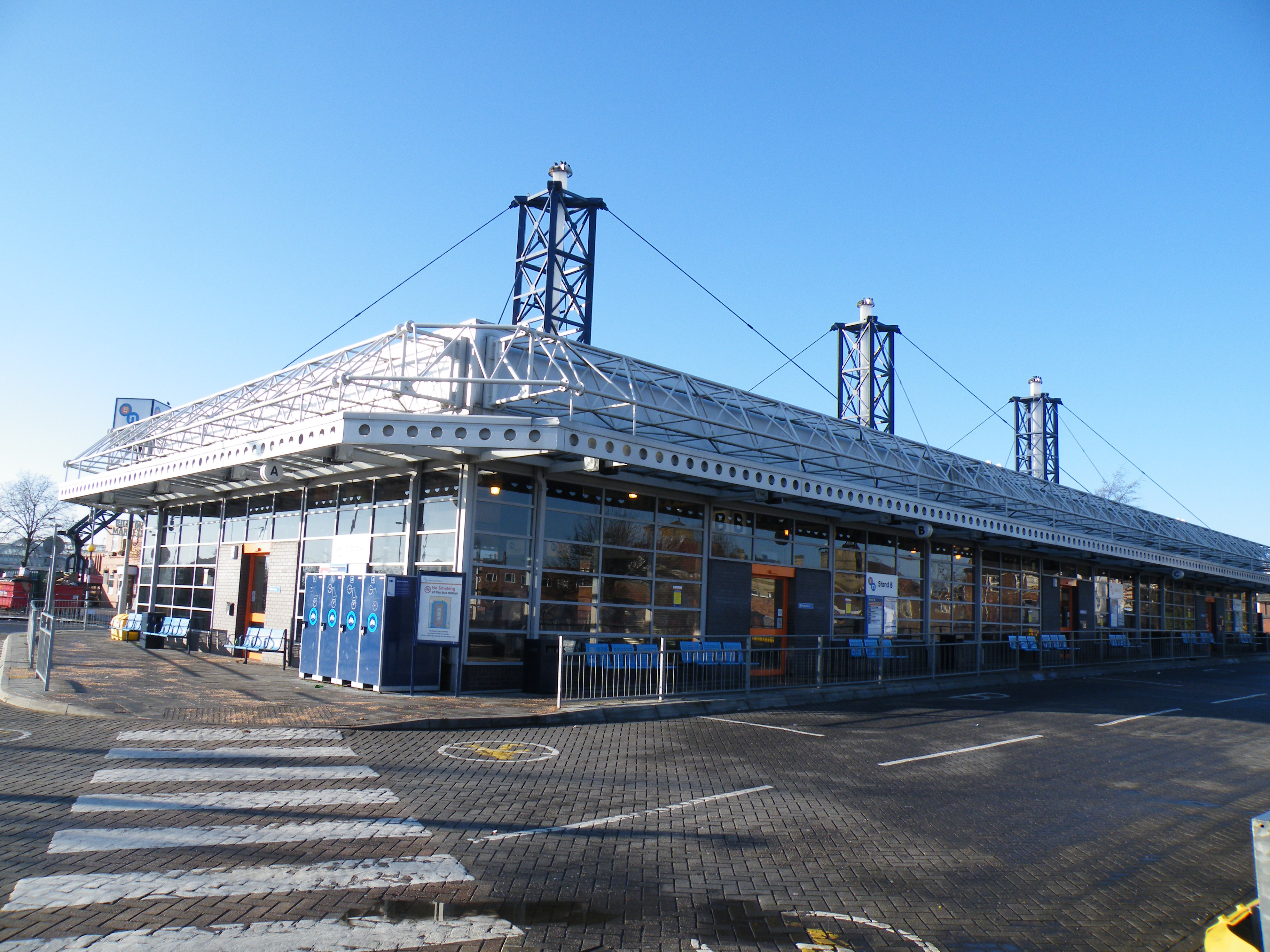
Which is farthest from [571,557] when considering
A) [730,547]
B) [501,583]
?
[730,547]

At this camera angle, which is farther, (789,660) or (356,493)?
(356,493)

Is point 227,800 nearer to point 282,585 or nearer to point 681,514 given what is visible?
point 681,514

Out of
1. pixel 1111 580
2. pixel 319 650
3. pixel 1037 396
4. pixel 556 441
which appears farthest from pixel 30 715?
pixel 1037 396

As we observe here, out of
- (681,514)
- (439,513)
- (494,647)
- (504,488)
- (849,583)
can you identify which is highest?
(504,488)

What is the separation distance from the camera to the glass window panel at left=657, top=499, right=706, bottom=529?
19438 millimetres

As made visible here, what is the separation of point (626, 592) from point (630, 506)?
5.99 ft

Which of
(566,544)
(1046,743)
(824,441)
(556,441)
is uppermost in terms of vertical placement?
(824,441)

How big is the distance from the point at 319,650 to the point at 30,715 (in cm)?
536

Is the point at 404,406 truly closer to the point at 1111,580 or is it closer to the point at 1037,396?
the point at 1111,580

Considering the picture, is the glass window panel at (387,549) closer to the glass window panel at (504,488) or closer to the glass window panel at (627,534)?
the glass window panel at (504,488)

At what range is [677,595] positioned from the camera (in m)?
19.6

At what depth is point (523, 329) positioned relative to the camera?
16.0 metres

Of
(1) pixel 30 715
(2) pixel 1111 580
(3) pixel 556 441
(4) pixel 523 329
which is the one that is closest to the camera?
(1) pixel 30 715

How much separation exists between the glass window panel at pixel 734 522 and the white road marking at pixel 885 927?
14.9 m
